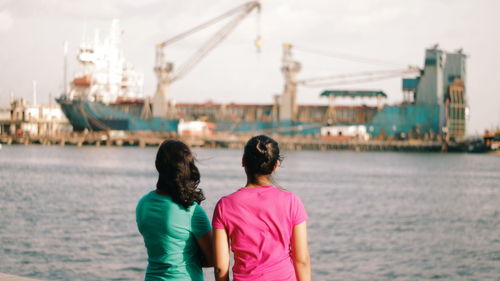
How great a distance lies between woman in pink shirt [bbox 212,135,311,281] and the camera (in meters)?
3.19

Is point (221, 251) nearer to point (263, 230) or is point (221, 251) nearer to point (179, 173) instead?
point (263, 230)

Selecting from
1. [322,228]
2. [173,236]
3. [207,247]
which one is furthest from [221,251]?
[322,228]

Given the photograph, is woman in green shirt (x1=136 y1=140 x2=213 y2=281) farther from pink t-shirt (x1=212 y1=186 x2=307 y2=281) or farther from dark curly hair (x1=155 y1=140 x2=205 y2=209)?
pink t-shirt (x1=212 y1=186 x2=307 y2=281)

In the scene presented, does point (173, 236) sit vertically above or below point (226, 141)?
above

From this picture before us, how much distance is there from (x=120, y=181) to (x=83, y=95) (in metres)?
61.6

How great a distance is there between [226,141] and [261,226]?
88.1 meters

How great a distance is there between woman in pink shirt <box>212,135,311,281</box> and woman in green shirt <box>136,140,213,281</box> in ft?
0.32

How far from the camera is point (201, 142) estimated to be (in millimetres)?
89125

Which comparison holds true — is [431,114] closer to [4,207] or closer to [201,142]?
[201,142]

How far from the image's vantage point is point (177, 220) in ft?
10.8

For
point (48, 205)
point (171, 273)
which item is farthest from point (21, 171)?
point (171, 273)

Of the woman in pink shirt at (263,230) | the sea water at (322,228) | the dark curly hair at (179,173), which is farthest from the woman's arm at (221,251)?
the sea water at (322,228)

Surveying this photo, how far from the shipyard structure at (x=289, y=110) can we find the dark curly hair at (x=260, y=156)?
82.0 metres

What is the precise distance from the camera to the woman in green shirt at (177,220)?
327cm
